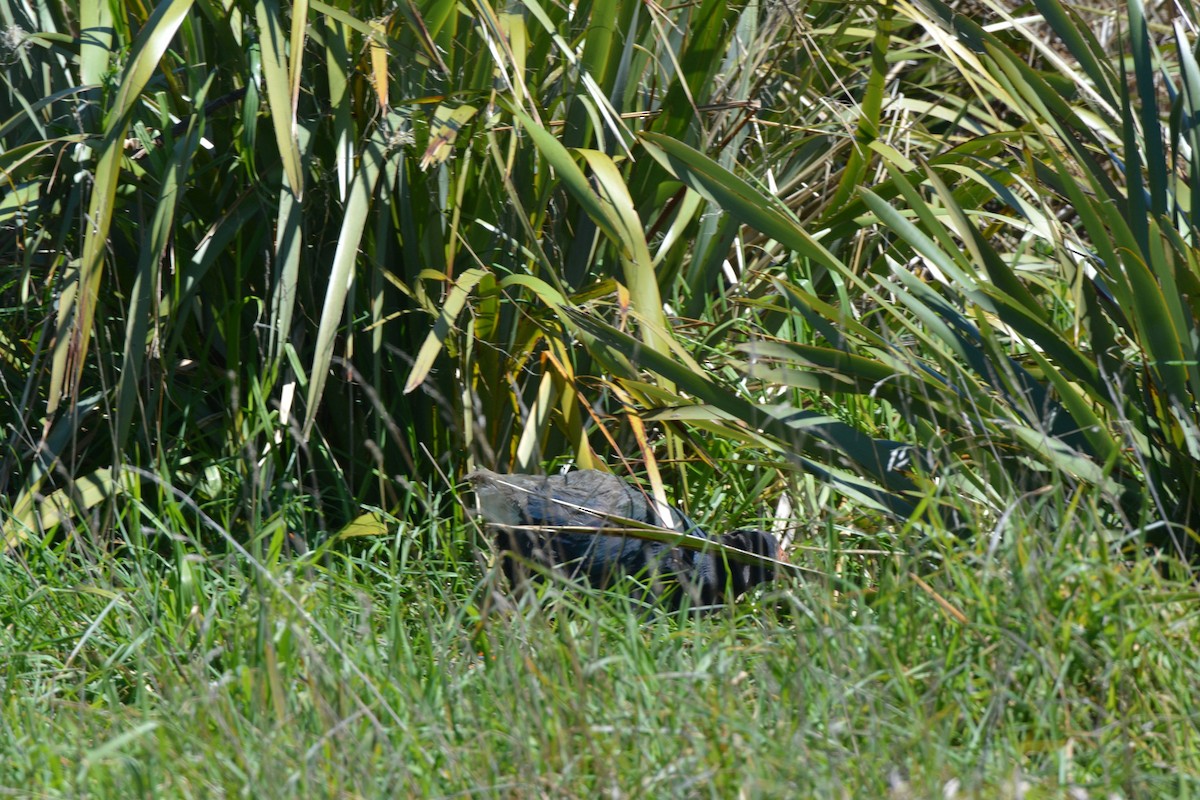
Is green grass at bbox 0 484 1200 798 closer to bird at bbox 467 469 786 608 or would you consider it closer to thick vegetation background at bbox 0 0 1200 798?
thick vegetation background at bbox 0 0 1200 798

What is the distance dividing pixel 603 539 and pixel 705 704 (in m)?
0.70

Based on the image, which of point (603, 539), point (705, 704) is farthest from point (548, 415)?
point (705, 704)

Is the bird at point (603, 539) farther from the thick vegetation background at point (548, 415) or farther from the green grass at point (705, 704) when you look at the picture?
the green grass at point (705, 704)

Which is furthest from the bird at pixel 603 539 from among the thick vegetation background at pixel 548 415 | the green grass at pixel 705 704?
the green grass at pixel 705 704

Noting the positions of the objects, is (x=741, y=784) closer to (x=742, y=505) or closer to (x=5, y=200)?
(x=742, y=505)

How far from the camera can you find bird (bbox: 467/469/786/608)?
2.34 metres

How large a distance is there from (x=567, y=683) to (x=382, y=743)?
0.29 metres

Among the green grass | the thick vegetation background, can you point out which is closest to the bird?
the thick vegetation background

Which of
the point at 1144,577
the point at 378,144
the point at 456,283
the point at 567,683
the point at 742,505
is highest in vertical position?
the point at 378,144

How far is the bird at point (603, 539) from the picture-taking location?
234cm

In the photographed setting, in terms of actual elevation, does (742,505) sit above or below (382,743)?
below

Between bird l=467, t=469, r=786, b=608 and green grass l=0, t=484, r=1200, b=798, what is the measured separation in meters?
0.28

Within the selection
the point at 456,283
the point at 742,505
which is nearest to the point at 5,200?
the point at 456,283

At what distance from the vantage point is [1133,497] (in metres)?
2.26
